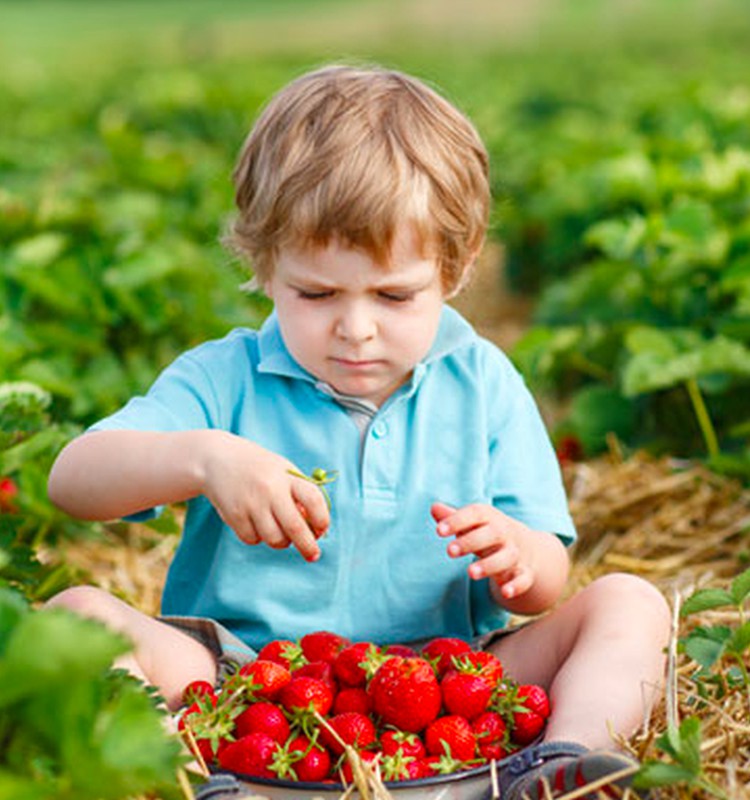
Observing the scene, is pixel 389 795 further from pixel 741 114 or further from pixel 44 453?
pixel 741 114

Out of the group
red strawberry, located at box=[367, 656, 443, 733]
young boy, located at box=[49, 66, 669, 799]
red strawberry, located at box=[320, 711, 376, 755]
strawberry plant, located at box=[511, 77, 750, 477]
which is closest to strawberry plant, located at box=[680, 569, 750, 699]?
young boy, located at box=[49, 66, 669, 799]

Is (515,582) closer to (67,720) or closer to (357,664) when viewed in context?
(357,664)

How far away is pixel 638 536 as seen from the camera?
12.8 feet

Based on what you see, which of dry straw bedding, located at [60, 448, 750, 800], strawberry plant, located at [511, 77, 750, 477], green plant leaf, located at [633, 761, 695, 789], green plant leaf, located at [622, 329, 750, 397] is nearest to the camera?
green plant leaf, located at [633, 761, 695, 789]

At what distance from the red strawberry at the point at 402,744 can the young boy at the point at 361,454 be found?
16 centimetres

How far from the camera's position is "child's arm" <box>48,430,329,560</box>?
7.31ft

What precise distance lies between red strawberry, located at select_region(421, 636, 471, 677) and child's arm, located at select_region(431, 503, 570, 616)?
0.42ft

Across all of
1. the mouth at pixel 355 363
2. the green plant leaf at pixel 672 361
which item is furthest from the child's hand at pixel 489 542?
the green plant leaf at pixel 672 361

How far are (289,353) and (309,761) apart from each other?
836mm

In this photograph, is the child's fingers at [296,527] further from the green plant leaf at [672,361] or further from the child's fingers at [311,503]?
the green plant leaf at [672,361]

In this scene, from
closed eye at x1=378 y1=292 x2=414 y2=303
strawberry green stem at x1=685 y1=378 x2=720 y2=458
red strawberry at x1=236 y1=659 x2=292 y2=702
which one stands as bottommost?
strawberry green stem at x1=685 y1=378 x2=720 y2=458

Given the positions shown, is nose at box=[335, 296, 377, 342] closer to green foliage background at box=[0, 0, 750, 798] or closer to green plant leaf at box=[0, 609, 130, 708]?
green foliage background at box=[0, 0, 750, 798]

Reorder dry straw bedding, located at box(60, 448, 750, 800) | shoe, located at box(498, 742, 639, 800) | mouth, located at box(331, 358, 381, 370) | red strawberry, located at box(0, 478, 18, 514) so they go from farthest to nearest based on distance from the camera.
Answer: dry straw bedding, located at box(60, 448, 750, 800), red strawberry, located at box(0, 478, 18, 514), mouth, located at box(331, 358, 381, 370), shoe, located at box(498, 742, 639, 800)

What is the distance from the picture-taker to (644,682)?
94.7 inches
